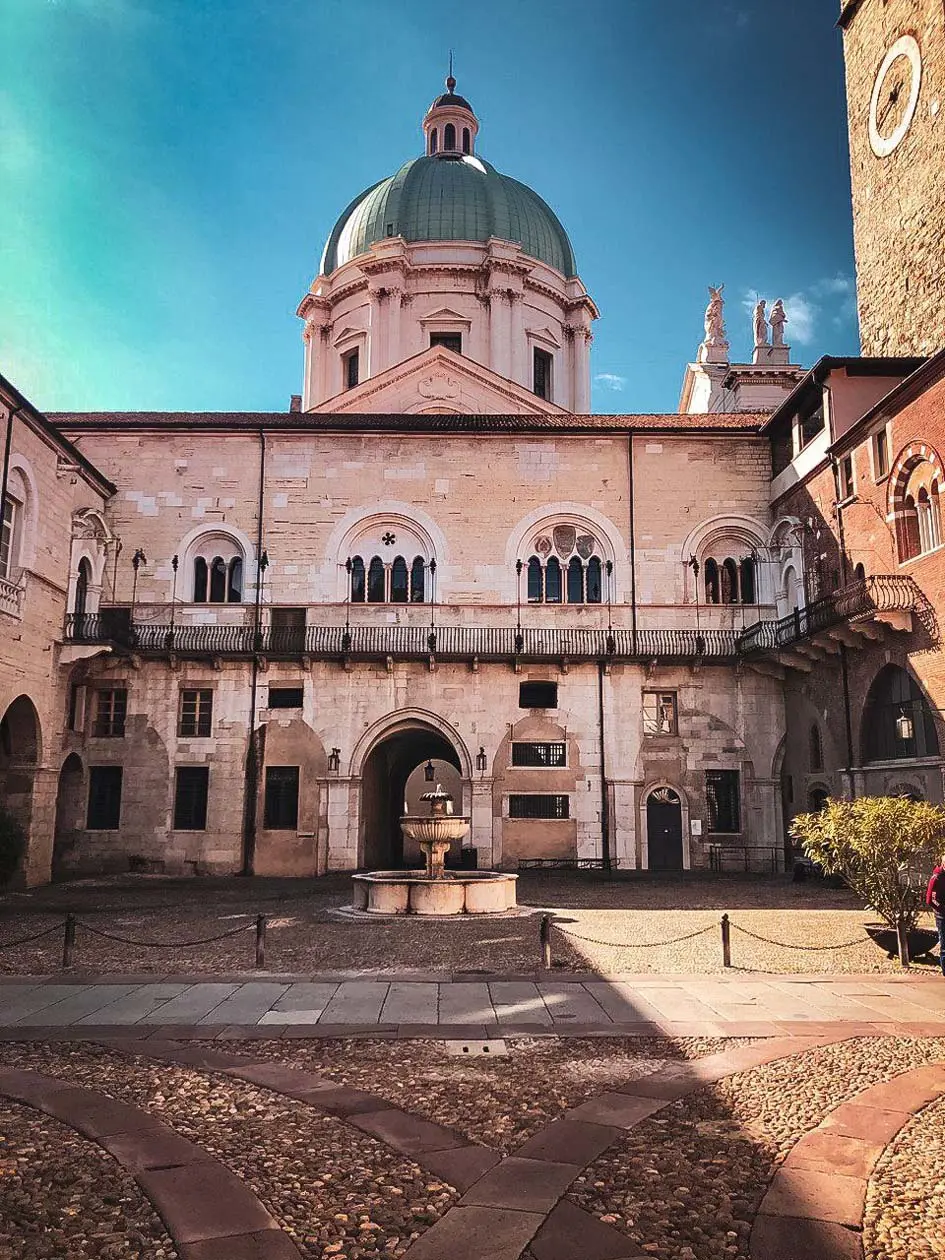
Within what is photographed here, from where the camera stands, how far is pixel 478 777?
28.0m

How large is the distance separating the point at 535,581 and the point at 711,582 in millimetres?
5562

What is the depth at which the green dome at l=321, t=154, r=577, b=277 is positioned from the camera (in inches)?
1716

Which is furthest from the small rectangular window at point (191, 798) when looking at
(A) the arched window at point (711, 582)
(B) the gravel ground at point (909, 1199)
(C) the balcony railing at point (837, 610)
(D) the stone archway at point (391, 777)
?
(B) the gravel ground at point (909, 1199)

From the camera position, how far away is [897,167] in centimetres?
2653

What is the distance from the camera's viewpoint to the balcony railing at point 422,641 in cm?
2820

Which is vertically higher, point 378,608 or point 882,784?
point 378,608

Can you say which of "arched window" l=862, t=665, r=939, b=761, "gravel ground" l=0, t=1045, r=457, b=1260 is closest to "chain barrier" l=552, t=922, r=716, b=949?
"gravel ground" l=0, t=1045, r=457, b=1260

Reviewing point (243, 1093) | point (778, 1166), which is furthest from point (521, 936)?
point (778, 1166)

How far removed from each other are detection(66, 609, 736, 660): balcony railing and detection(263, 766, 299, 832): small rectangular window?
351 centimetres

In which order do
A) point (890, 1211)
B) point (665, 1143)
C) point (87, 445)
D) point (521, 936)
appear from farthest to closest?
point (87, 445), point (521, 936), point (665, 1143), point (890, 1211)

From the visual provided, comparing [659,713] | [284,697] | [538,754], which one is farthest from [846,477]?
[284,697]

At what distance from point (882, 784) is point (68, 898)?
19.0 metres

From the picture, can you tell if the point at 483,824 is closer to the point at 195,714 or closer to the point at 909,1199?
the point at 195,714

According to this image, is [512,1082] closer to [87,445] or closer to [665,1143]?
[665,1143]
